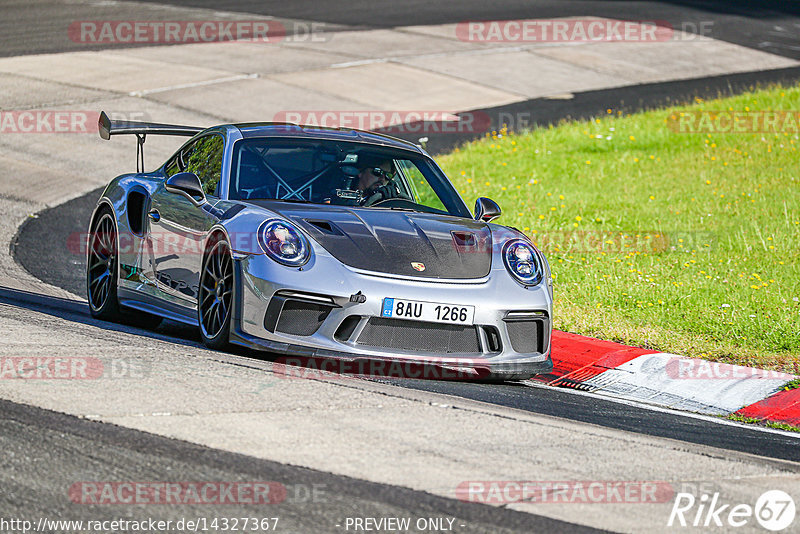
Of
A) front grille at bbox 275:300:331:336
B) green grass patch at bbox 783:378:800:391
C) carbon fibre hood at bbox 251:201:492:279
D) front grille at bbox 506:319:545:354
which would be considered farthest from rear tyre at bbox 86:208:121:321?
green grass patch at bbox 783:378:800:391

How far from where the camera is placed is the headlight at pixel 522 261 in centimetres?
684

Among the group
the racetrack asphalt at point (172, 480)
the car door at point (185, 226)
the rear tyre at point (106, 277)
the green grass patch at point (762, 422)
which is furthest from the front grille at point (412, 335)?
the rear tyre at point (106, 277)

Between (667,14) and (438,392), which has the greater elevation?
(667,14)

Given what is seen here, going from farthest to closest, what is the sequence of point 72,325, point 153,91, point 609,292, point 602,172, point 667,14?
1. point 667,14
2. point 153,91
3. point 602,172
4. point 609,292
5. point 72,325

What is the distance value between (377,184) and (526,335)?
152 cm

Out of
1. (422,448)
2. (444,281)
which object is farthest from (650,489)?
(444,281)

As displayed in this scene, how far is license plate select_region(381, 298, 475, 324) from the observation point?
247 inches

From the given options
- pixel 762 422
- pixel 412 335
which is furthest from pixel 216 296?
pixel 762 422

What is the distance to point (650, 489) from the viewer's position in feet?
14.4

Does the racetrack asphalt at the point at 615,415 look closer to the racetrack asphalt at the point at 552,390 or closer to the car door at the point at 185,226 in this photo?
the racetrack asphalt at the point at 552,390

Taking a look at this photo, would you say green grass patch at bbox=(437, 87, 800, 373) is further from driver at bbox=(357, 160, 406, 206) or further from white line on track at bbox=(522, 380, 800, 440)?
driver at bbox=(357, 160, 406, 206)

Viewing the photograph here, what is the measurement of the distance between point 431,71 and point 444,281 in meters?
15.7

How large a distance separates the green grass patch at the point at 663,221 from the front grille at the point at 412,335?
229cm

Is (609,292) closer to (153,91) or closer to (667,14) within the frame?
(153,91)
